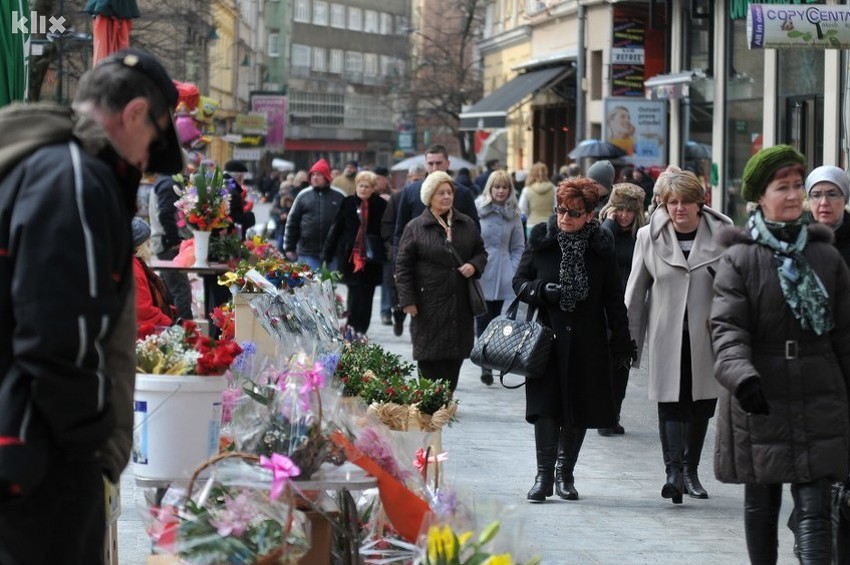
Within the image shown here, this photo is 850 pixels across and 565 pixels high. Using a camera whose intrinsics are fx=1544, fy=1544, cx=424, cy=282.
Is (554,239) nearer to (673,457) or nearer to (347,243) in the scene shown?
(673,457)

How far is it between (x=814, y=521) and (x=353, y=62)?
348ft

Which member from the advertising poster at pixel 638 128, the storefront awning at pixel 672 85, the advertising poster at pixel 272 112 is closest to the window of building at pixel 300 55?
the advertising poster at pixel 272 112

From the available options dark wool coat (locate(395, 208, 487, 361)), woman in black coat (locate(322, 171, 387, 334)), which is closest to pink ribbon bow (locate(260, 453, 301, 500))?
dark wool coat (locate(395, 208, 487, 361))

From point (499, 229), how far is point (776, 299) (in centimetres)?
854

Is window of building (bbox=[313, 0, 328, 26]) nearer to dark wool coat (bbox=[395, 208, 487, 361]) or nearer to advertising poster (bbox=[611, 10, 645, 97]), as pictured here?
advertising poster (bbox=[611, 10, 645, 97])

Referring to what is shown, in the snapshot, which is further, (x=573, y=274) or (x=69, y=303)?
(x=573, y=274)

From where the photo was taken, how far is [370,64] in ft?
368

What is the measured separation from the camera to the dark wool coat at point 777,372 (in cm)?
601

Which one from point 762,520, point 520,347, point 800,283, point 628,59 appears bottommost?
point 762,520

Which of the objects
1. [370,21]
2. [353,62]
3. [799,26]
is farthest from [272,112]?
[799,26]

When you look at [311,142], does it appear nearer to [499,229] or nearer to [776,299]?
[499,229]

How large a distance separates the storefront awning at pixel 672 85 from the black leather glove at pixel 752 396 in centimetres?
2042

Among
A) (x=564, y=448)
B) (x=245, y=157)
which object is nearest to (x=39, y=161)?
(x=564, y=448)

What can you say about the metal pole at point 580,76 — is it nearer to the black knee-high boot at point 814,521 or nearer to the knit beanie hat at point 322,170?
the knit beanie hat at point 322,170
